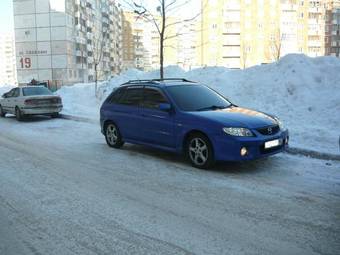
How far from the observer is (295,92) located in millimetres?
13953

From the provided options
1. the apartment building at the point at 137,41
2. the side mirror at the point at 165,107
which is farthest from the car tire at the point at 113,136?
the apartment building at the point at 137,41

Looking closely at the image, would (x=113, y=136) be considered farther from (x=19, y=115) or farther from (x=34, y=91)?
(x=34, y=91)

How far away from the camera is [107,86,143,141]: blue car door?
911 centimetres

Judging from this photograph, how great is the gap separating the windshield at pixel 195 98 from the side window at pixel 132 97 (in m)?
0.83

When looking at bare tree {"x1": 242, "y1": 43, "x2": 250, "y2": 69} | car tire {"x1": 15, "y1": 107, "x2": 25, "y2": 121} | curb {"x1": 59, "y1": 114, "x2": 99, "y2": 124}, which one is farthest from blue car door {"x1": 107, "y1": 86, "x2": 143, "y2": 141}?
bare tree {"x1": 242, "y1": 43, "x2": 250, "y2": 69}

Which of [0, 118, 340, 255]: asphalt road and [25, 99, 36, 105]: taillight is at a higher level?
[25, 99, 36, 105]: taillight

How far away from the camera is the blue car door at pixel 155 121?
820 cm

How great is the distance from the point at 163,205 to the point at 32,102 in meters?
12.5

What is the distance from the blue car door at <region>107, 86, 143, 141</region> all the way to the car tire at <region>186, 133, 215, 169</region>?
1.60m

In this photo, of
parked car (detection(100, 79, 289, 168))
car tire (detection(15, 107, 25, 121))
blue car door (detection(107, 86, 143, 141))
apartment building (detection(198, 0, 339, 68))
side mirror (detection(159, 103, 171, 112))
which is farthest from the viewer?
apartment building (detection(198, 0, 339, 68))

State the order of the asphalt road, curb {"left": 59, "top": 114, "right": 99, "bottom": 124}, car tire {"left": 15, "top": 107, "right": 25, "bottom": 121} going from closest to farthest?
1. the asphalt road
2. curb {"left": 59, "top": 114, "right": 99, "bottom": 124}
3. car tire {"left": 15, "top": 107, "right": 25, "bottom": 121}

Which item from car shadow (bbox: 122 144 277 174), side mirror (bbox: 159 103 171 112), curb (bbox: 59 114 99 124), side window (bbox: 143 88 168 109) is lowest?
car shadow (bbox: 122 144 277 174)

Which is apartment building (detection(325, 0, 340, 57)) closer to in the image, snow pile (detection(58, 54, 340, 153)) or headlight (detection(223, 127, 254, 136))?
snow pile (detection(58, 54, 340, 153))

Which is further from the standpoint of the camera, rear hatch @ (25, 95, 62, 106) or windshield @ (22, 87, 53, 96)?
windshield @ (22, 87, 53, 96)
